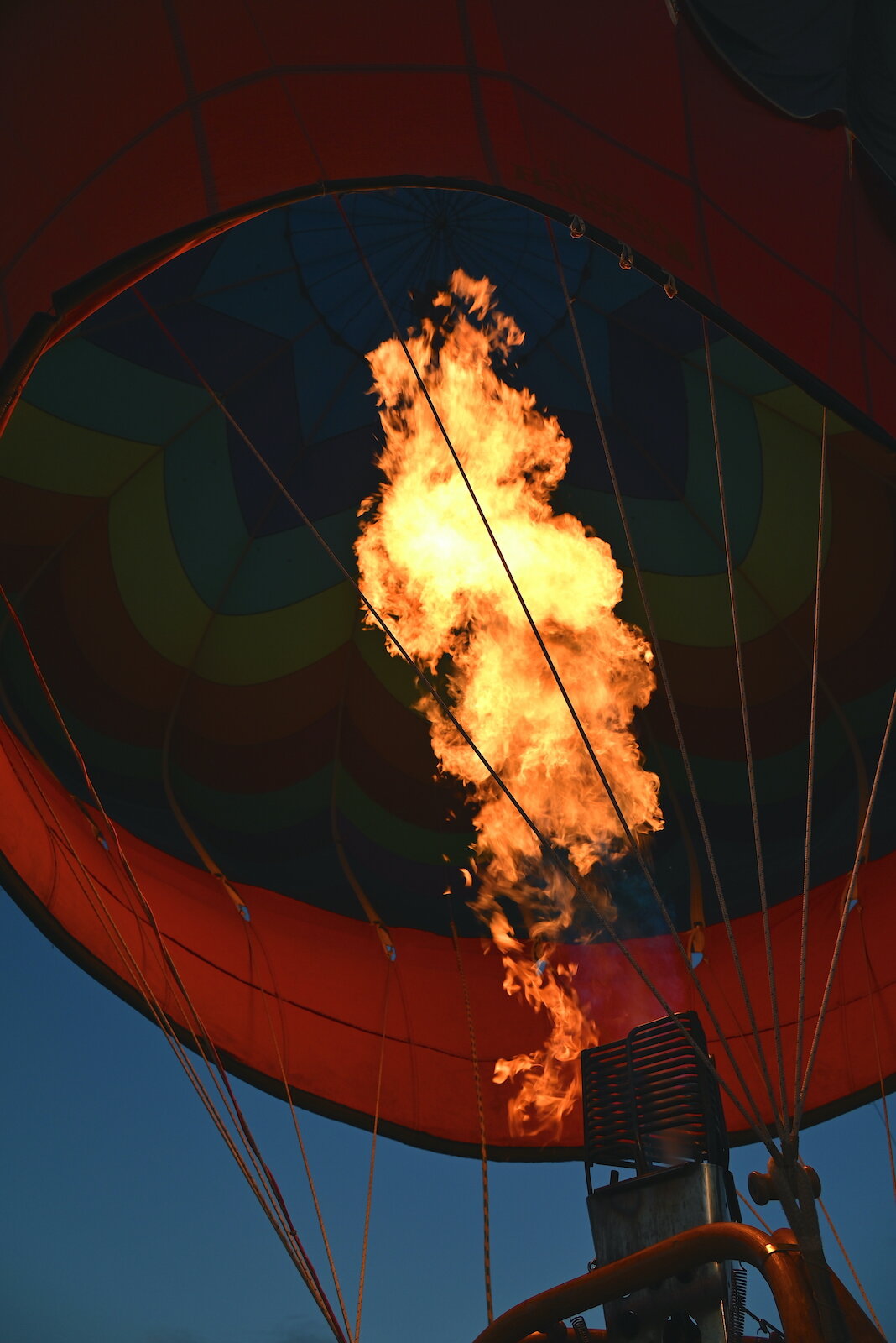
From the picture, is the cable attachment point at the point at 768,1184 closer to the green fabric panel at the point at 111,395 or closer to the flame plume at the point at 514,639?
the flame plume at the point at 514,639

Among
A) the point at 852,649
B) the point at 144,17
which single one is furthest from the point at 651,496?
the point at 144,17

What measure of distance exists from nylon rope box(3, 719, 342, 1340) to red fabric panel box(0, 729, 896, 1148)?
0.08m

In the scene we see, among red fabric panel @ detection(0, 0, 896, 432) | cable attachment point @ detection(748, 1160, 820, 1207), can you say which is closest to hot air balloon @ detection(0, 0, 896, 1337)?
red fabric panel @ detection(0, 0, 896, 432)

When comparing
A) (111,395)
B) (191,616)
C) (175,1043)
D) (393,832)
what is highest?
(111,395)

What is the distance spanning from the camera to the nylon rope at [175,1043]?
4.35 meters

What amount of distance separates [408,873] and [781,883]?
2.30 meters

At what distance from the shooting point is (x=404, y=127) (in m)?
4.12

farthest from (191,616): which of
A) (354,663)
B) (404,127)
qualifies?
(404,127)

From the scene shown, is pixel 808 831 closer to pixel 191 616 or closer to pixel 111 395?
pixel 191 616

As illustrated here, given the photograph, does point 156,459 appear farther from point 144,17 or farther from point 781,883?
point 781,883

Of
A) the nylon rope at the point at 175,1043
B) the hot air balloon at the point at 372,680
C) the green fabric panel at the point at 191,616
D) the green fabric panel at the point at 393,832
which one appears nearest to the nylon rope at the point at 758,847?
the hot air balloon at the point at 372,680

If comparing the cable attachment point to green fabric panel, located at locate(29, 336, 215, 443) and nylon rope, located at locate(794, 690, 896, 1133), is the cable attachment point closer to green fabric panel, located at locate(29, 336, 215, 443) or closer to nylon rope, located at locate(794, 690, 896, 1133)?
nylon rope, located at locate(794, 690, 896, 1133)

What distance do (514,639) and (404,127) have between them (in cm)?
349

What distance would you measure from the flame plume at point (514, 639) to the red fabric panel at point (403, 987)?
23cm
